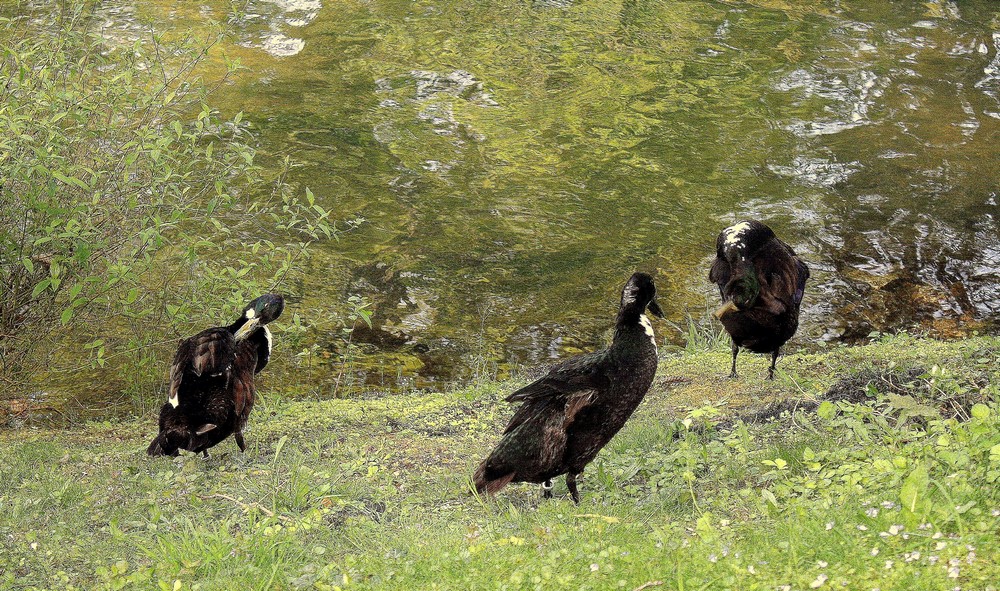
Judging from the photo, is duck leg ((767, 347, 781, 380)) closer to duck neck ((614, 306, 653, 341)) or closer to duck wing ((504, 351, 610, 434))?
duck neck ((614, 306, 653, 341))

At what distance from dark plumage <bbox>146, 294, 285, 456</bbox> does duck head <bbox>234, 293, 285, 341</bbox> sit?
0.76ft

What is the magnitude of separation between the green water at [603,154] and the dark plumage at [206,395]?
1.78 metres

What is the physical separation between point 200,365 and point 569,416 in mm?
2862

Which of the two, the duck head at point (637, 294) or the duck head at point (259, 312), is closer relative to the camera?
the duck head at point (637, 294)

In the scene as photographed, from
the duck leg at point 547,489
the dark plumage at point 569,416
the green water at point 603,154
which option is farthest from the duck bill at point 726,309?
the green water at point 603,154

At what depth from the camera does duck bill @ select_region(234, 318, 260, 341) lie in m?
7.61

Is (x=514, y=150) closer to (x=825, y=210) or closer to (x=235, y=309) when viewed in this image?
(x=825, y=210)

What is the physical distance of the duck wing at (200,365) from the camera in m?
7.02

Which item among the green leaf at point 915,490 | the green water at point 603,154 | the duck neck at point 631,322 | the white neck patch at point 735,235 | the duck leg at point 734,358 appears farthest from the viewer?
the green water at point 603,154

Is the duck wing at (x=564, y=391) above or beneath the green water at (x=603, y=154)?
above

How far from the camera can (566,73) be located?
59.4ft

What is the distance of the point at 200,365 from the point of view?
23.0 feet

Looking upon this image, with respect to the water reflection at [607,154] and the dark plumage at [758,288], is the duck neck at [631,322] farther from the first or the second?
the water reflection at [607,154]

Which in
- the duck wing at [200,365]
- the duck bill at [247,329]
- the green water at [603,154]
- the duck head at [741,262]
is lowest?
the green water at [603,154]
